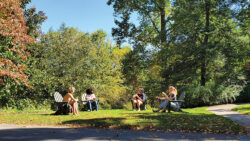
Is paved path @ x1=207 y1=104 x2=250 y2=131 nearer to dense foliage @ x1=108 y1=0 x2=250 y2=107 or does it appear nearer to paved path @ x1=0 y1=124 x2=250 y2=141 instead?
paved path @ x1=0 y1=124 x2=250 y2=141

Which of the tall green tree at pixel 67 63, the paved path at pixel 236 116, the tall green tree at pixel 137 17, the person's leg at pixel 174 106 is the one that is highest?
the tall green tree at pixel 137 17

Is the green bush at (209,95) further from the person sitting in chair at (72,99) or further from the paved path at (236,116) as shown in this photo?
the person sitting in chair at (72,99)

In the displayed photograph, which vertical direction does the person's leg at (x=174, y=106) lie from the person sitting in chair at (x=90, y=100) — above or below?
below

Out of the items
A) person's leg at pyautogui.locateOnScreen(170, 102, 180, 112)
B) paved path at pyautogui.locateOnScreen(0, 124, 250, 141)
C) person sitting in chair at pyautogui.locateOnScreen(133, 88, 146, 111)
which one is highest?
person sitting in chair at pyautogui.locateOnScreen(133, 88, 146, 111)

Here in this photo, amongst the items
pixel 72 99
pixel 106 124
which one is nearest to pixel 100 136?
pixel 106 124

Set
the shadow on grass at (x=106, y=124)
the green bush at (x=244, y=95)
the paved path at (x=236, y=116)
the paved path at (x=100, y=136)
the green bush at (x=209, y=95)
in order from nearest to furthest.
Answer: the paved path at (x=100, y=136), the shadow on grass at (x=106, y=124), the paved path at (x=236, y=116), the green bush at (x=209, y=95), the green bush at (x=244, y=95)

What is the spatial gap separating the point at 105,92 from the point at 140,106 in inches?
347

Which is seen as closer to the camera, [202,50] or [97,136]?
[97,136]

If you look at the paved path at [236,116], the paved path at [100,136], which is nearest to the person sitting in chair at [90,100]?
the paved path at [236,116]

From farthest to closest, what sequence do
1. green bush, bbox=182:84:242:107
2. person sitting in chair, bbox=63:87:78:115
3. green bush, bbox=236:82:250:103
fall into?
green bush, bbox=236:82:250:103, green bush, bbox=182:84:242:107, person sitting in chair, bbox=63:87:78:115

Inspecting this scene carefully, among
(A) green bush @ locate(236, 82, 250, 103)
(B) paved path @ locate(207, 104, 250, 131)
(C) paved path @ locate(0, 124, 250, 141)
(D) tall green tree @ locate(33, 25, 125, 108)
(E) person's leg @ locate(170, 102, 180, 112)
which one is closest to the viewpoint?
(C) paved path @ locate(0, 124, 250, 141)

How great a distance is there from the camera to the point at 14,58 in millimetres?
13961

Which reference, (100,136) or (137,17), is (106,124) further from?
(137,17)

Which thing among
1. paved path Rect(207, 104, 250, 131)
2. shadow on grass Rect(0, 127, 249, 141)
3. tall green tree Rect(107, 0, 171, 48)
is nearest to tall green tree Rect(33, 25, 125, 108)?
tall green tree Rect(107, 0, 171, 48)
